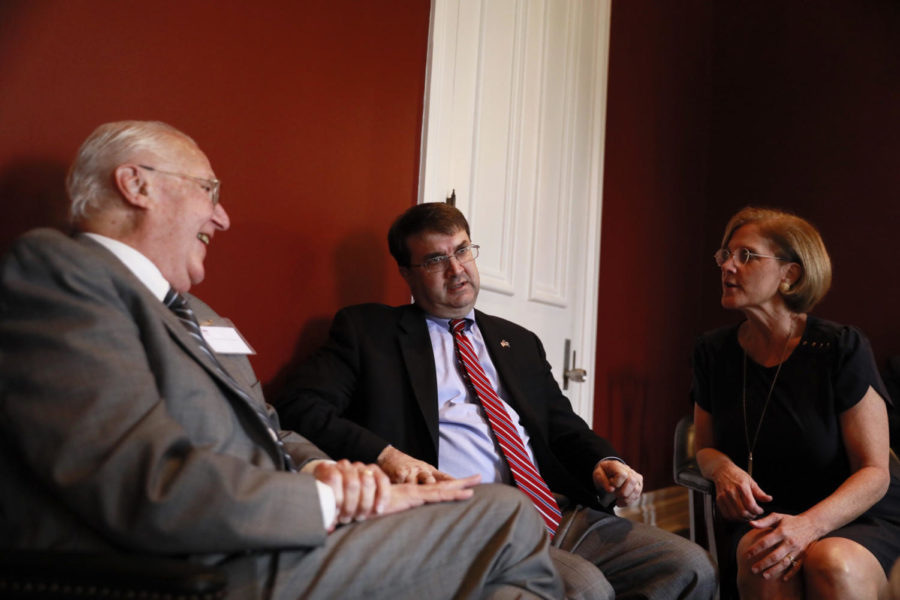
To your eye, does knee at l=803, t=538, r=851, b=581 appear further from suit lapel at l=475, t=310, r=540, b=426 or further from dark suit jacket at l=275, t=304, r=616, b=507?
suit lapel at l=475, t=310, r=540, b=426

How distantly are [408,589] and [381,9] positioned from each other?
6.91ft

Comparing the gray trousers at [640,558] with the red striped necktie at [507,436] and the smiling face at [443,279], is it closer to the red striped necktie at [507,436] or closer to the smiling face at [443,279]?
the red striped necktie at [507,436]

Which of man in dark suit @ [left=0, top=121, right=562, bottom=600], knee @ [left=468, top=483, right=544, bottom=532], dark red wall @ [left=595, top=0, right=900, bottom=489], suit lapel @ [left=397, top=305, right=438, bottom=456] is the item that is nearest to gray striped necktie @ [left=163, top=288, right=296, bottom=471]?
man in dark suit @ [left=0, top=121, right=562, bottom=600]

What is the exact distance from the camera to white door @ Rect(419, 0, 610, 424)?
10.2 ft

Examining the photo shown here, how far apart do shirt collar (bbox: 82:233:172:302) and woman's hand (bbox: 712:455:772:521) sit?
64.0 inches

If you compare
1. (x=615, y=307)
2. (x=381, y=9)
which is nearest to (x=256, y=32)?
(x=381, y=9)

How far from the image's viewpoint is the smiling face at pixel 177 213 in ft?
5.56

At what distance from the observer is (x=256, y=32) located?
7.90 feet

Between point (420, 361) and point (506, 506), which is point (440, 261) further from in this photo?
point (506, 506)

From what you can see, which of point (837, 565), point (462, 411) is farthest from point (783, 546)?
point (462, 411)

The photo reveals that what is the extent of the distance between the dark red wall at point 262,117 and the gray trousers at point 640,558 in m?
1.01

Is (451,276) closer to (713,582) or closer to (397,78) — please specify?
(397,78)

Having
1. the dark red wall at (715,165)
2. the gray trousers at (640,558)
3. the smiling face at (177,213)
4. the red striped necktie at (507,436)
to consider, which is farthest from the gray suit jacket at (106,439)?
the dark red wall at (715,165)

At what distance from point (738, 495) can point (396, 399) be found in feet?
3.29
